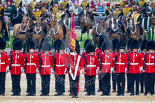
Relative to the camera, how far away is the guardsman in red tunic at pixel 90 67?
19.3 m

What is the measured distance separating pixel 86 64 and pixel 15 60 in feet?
6.17

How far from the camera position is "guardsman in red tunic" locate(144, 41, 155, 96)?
19.3 meters

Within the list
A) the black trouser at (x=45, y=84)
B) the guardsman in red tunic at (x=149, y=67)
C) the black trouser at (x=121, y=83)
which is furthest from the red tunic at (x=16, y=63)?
the guardsman in red tunic at (x=149, y=67)

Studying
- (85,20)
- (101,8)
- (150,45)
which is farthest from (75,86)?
(101,8)

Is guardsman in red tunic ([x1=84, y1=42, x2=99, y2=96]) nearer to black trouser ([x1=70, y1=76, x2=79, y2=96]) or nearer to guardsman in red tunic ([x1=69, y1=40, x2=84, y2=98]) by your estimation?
guardsman in red tunic ([x1=69, y1=40, x2=84, y2=98])

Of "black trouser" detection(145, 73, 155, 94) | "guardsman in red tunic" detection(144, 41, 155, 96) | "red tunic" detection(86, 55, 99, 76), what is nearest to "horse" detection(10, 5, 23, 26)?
"red tunic" detection(86, 55, 99, 76)

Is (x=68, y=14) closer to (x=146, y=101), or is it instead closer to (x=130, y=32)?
(x=130, y=32)

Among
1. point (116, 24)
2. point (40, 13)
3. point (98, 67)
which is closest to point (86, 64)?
point (98, 67)

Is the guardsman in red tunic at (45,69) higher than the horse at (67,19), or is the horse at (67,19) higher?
the horse at (67,19)

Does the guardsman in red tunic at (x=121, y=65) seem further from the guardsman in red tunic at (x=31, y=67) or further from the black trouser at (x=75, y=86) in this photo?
the guardsman in red tunic at (x=31, y=67)

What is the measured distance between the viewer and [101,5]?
32062mm

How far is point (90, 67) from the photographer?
1931cm

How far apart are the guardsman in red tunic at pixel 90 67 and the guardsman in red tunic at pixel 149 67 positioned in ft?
4.33

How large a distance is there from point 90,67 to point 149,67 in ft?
5.11
